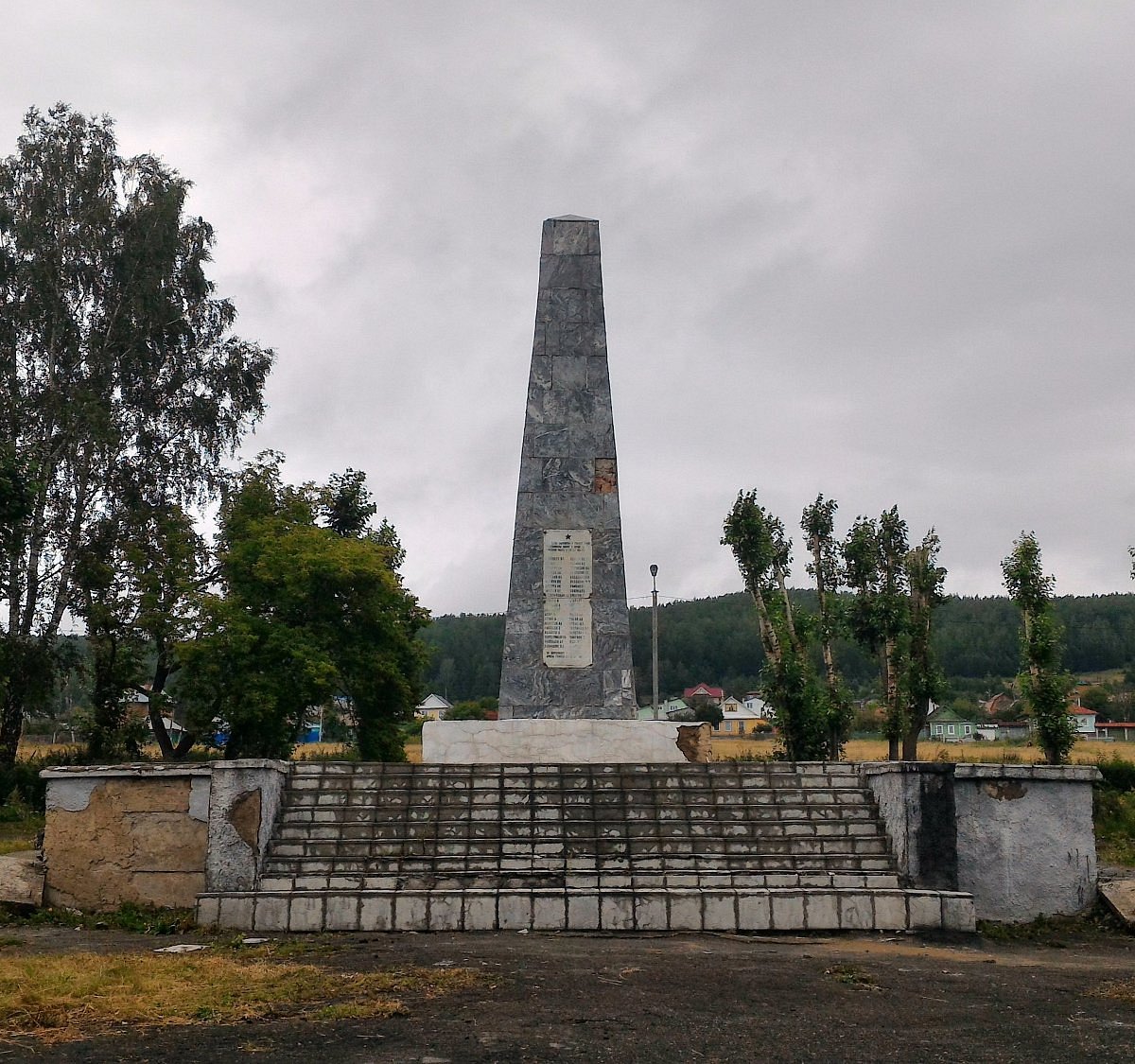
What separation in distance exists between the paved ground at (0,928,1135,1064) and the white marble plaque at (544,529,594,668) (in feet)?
20.8

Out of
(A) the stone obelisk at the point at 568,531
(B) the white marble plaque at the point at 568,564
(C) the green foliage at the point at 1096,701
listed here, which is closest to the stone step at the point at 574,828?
(A) the stone obelisk at the point at 568,531

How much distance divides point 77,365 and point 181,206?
4373 mm

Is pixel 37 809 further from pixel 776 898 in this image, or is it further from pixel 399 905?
pixel 776 898

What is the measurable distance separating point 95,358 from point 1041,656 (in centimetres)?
1960

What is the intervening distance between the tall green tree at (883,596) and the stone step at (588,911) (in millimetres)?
15604

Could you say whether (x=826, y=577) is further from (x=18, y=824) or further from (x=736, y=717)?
(x=736, y=717)


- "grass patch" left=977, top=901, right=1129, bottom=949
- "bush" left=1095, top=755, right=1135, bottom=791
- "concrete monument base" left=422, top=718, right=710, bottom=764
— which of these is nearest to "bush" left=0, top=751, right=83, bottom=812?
"concrete monument base" left=422, top=718, right=710, bottom=764

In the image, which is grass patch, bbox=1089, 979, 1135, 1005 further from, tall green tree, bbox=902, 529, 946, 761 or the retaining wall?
tall green tree, bbox=902, 529, 946, 761

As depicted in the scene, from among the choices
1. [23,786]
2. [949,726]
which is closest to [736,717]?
[949,726]

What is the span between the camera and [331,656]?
23016 mm

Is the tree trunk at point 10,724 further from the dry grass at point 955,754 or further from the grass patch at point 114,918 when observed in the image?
the grass patch at point 114,918

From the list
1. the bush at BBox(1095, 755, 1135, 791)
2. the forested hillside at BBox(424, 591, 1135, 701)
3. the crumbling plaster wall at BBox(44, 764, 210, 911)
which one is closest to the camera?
the crumbling plaster wall at BBox(44, 764, 210, 911)

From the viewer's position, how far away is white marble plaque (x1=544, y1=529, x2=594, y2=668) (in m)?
15.3

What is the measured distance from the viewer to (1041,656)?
823 inches
